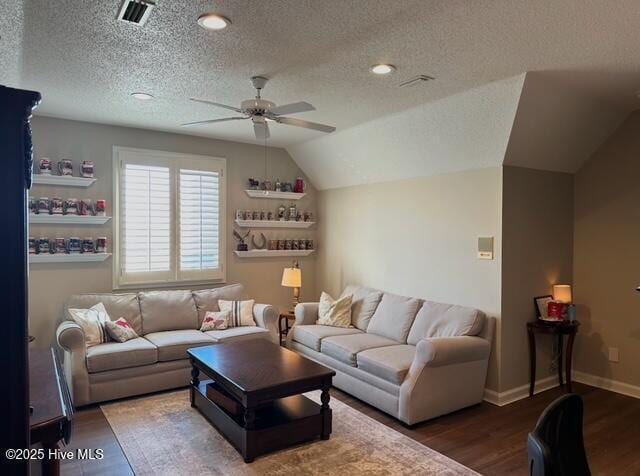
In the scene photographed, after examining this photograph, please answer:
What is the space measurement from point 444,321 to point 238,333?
2.19m

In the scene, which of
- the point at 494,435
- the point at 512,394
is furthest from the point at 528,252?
the point at 494,435

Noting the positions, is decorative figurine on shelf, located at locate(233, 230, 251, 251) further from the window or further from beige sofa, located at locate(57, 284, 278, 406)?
beige sofa, located at locate(57, 284, 278, 406)

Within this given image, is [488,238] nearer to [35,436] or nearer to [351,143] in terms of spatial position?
[351,143]

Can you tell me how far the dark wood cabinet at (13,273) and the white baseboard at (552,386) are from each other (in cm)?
388

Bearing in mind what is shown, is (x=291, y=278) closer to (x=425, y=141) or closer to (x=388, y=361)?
(x=388, y=361)

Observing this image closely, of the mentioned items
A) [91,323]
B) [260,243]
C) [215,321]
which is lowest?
[215,321]

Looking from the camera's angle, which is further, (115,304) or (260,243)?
(260,243)

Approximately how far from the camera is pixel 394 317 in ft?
15.2

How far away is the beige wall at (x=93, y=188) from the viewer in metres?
4.57

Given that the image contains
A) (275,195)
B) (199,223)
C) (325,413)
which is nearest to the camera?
(325,413)

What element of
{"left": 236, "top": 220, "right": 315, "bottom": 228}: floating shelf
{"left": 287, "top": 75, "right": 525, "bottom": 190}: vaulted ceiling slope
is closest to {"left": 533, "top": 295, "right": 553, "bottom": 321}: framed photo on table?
{"left": 287, "top": 75, "right": 525, "bottom": 190}: vaulted ceiling slope

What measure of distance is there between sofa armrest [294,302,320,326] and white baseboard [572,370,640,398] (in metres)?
2.94

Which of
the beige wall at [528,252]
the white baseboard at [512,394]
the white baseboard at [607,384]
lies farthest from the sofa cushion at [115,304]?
the white baseboard at [607,384]

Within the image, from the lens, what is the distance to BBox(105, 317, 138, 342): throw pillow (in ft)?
14.1
